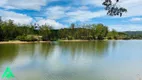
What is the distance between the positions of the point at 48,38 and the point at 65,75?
5977 cm

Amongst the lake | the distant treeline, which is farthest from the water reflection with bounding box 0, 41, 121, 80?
the distant treeline

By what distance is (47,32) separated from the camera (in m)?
69.1

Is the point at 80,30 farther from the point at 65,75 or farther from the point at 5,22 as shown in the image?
the point at 65,75

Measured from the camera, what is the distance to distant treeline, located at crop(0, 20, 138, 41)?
60.6 meters

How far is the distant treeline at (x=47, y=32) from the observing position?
60.6m

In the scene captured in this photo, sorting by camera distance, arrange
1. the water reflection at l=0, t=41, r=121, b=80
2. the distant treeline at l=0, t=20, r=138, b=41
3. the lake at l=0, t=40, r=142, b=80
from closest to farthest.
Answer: the lake at l=0, t=40, r=142, b=80 < the water reflection at l=0, t=41, r=121, b=80 < the distant treeline at l=0, t=20, r=138, b=41

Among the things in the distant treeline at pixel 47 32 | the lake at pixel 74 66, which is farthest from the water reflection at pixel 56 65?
the distant treeline at pixel 47 32

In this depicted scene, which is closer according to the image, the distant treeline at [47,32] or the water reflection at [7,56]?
the water reflection at [7,56]

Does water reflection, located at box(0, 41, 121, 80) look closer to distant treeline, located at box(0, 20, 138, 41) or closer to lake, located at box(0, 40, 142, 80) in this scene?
lake, located at box(0, 40, 142, 80)

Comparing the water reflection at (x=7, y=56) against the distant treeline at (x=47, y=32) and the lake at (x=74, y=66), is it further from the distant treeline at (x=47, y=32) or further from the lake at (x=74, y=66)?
the distant treeline at (x=47, y=32)

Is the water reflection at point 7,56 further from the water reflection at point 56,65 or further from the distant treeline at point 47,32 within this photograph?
the distant treeline at point 47,32

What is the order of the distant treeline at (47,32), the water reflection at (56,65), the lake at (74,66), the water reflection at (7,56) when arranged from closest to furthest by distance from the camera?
the lake at (74,66), the water reflection at (56,65), the water reflection at (7,56), the distant treeline at (47,32)

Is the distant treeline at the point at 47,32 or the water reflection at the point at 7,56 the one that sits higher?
the distant treeline at the point at 47,32

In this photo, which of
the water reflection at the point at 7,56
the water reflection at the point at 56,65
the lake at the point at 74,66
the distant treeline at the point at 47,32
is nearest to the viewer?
the lake at the point at 74,66
